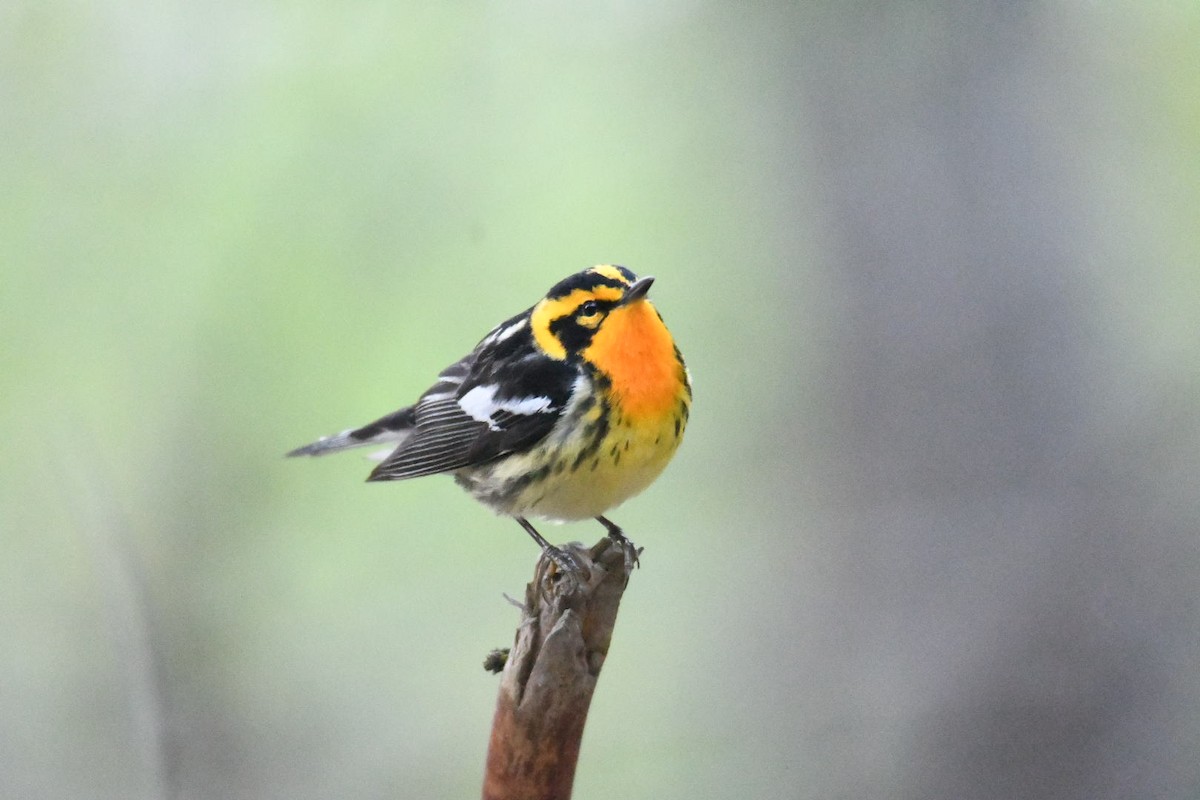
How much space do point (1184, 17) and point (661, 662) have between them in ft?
12.9

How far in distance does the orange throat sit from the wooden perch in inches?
28.2

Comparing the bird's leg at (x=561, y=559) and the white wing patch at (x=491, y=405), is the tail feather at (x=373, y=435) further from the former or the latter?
the bird's leg at (x=561, y=559)

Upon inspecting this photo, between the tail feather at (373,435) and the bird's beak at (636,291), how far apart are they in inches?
44.1

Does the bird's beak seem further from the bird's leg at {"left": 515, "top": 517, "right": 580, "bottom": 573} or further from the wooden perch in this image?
the wooden perch

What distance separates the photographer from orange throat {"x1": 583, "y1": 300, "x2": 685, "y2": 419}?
3.14 metres

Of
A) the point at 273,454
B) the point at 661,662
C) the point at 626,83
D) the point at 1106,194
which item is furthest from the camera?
the point at 661,662

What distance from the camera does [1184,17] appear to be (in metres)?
4.86

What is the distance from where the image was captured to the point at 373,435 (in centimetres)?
411

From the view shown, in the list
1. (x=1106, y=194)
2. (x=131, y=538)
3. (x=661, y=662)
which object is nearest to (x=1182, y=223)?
(x=1106, y=194)

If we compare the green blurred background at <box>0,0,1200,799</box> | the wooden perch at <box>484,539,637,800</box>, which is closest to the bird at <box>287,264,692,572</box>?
the wooden perch at <box>484,539,637,800</box>

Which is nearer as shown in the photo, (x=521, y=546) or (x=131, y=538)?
(x=131, y=538)

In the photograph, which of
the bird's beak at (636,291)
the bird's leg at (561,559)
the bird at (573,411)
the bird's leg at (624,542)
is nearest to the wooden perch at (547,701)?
the bird's leg at (561,559)

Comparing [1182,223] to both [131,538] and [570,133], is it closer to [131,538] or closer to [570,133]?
[570,133]

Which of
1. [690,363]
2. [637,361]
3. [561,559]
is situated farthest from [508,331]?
[690,363]
